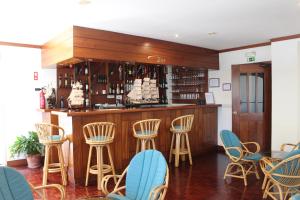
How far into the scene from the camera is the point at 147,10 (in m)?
3.54

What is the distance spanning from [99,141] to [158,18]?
2.07 meters

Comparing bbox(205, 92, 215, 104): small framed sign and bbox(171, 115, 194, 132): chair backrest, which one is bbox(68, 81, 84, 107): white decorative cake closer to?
bbox(171, 115, 194, 132): chair backrest

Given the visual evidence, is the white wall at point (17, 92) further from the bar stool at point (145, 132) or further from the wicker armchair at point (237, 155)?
the wicker armchair at point (237, 155)

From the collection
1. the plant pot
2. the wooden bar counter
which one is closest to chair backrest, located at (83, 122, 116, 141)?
the wooden bar counter

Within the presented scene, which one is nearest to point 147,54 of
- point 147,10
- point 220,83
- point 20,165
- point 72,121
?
point 147,10

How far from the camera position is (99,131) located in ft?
13.8

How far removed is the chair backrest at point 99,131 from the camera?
406cm

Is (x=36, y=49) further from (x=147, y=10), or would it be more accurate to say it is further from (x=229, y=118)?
(x=229, y=118)

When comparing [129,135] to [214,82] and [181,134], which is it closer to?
[181,134]

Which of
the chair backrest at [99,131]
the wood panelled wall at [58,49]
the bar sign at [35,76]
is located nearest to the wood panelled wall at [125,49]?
the wood panelled wall at [58,49]

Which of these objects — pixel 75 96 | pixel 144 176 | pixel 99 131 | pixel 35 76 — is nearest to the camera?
pixel 144 176

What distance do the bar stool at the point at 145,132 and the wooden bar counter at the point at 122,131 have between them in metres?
0.14

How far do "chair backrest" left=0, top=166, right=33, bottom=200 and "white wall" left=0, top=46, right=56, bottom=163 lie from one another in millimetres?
3811

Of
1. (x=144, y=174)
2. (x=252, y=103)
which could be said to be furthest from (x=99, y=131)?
(x=252, y=103)
